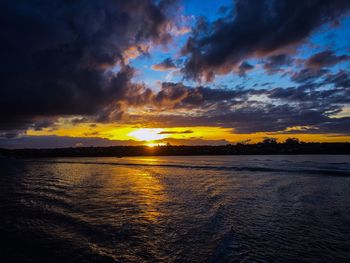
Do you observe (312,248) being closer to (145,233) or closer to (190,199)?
(145,233)

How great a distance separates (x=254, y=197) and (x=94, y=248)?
1589cm

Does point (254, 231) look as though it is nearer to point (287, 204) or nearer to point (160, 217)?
point (160, 217)

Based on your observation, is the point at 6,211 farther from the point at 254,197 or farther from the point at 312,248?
the point at 254,197

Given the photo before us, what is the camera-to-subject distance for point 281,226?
565 inches

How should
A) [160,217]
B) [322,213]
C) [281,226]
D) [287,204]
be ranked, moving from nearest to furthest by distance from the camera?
[281,226] → [160,217] → [322,213] → [287,204]

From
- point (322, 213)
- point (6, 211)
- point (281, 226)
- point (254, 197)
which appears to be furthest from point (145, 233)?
point (254, 197)

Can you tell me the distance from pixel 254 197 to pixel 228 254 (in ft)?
44.7

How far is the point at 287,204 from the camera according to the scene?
2017cm

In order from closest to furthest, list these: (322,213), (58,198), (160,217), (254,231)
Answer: (254,231) → (160,217) → (322,213) → (58,198)

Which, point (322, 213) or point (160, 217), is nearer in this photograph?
point (160, 217)

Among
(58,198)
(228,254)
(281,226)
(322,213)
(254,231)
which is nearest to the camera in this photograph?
(228,254)

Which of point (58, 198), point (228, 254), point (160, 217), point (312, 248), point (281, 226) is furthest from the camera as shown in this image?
point (58, 198)

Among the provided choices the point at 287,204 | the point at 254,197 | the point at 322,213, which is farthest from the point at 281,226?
the point at 254,197

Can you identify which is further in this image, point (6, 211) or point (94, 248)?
point (6, 211)
